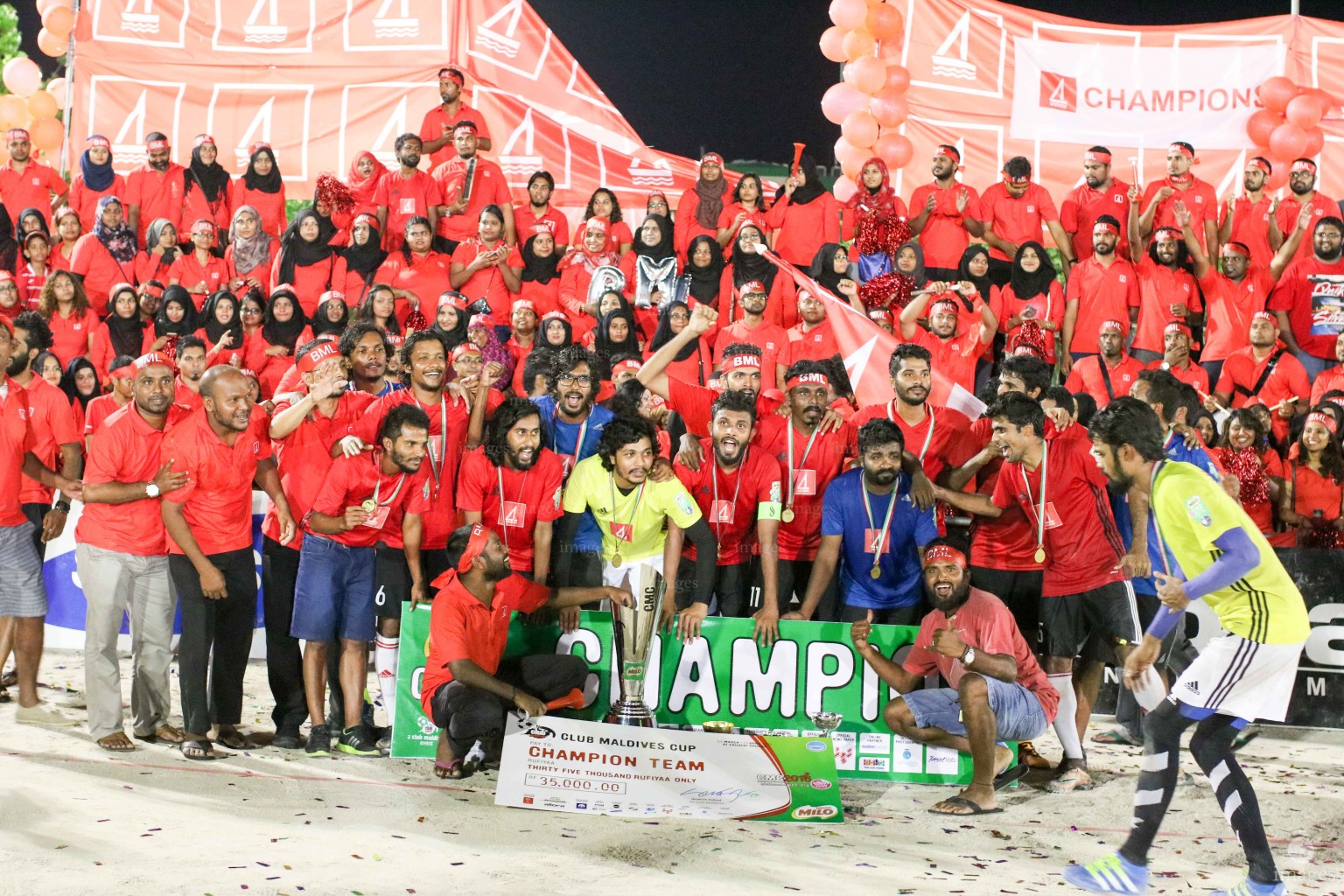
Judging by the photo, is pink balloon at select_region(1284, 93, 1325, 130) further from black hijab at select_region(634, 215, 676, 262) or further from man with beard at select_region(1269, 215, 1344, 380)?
black hijab at select_region(634, 215, 676, 262)

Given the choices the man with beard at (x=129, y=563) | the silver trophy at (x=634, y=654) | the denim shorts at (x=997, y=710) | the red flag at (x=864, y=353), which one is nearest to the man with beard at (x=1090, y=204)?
the red flag at (x=864, y=353)

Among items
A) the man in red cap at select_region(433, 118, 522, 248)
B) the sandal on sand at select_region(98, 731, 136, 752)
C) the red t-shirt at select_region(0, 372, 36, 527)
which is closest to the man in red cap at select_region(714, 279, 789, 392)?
the man in red cap at select_region(433, 118, 522, 248)

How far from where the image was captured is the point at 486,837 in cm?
611

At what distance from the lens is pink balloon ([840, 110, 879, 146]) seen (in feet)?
47.5

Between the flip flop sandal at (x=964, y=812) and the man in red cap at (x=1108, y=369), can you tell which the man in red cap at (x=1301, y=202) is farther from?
the flip flop sandal at (x=964, y=812)

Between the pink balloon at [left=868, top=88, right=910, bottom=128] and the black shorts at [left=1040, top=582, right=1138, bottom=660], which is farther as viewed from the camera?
the pink balloon at [left=868, top=88, right=910, bottom=128]

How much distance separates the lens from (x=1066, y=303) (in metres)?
12.5

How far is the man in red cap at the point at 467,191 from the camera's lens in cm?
1355

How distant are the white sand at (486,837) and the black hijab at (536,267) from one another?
638 cm

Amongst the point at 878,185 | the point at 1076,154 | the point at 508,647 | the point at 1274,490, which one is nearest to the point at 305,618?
the point at 508,647

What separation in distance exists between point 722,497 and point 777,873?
276cm

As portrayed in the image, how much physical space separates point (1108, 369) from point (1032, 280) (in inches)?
49.7

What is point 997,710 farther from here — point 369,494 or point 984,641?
point 369,494

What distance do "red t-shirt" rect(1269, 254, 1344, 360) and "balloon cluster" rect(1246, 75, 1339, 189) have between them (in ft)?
6.23
